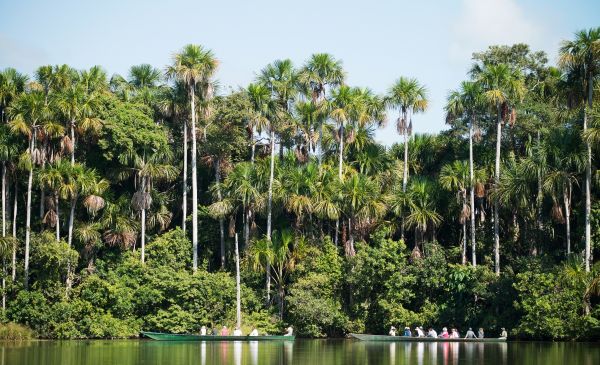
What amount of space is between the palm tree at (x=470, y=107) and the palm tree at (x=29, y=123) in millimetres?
25291

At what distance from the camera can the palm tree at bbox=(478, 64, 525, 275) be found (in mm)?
62594

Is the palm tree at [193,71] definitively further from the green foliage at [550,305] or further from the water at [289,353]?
the green foliage at [550,305]

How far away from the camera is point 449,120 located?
66.9 m

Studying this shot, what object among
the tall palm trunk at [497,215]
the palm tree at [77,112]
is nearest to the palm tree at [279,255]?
the tall palm trunk at [497,215]

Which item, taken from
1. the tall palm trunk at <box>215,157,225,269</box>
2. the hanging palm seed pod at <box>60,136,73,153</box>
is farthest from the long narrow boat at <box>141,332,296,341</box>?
the hanging palm seed pod at <box>60,136,73,153</box>

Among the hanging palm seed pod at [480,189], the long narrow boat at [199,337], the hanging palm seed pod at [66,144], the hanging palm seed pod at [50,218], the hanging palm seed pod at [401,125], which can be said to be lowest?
the long narrow boat at [199,337]

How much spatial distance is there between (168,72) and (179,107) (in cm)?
265

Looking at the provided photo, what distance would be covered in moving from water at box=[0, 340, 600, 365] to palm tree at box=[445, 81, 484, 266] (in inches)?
416

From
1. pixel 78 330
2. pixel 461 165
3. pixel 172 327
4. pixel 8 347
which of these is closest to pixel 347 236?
pixel 461 165

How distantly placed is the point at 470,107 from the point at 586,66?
9.64 meters

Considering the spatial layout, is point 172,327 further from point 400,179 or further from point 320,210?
point 400,179

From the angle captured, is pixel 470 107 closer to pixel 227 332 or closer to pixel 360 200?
pixel 360 200

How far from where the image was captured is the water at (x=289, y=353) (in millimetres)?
42188

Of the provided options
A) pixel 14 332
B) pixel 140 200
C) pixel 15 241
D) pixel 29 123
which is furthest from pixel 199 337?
pixel 29 123
